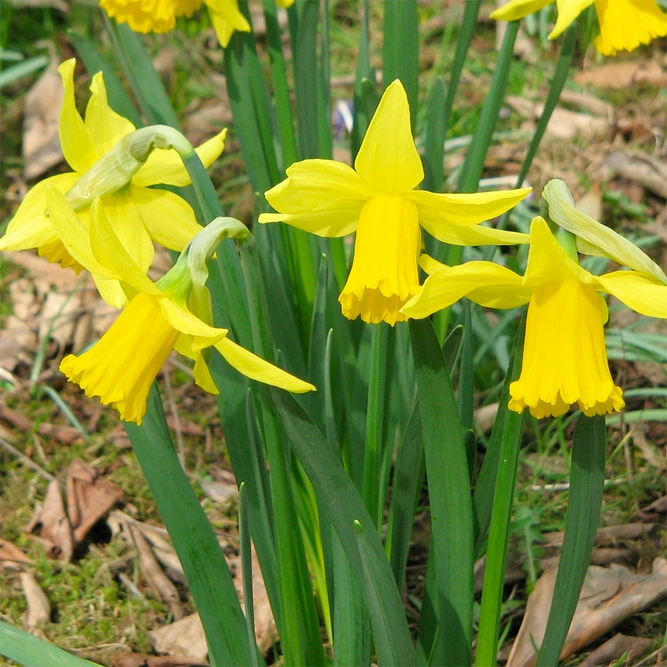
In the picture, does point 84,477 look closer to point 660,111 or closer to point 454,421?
point 454,421

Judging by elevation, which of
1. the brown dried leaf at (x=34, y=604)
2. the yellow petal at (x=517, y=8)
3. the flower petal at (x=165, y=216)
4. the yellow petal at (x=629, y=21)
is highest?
the yellow petal at (x=517, y=8)

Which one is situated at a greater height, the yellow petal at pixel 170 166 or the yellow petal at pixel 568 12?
the yellow petal at pixel 568 12

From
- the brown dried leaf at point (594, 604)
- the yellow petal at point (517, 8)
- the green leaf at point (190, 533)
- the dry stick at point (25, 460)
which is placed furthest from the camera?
the dry stick at point (25, 460)

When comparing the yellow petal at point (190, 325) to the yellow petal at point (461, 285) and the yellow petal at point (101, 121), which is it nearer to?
the yellow petal at point (461, 285)

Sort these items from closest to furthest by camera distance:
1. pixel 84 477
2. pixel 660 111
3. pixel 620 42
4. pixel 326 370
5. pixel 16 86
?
pixel 326 370 → pixel 620 42 → pixel 84 477 → pixel 660 111 → pixel 16 86

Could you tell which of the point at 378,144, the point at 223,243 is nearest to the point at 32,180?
the point at 223,243

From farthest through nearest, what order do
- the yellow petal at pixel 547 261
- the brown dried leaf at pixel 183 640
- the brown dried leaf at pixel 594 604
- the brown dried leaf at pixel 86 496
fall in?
the brown dried leaf at pixel 86 496
the brown dried leaf at pixel 183 640
the brown dried leaf at pixel 594 604
the yellow petal at pixel 547 261

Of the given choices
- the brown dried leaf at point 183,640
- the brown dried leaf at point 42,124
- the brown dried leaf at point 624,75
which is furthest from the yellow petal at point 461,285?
the brown dried leaf at point 624,75

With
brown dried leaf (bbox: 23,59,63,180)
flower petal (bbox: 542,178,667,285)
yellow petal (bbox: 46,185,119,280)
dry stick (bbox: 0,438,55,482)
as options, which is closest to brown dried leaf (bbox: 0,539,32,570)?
dry stick (bbox: 0,438,55,482)

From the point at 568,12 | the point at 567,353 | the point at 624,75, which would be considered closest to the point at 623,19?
the point at 568,12
